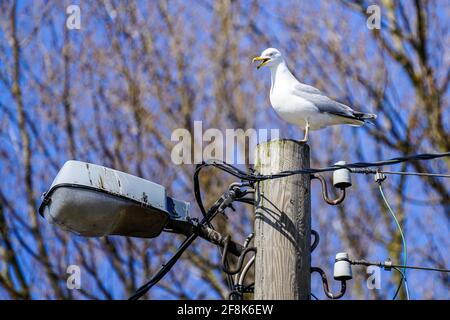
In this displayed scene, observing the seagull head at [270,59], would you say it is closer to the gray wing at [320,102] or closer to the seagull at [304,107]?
the seagull at [304,107]

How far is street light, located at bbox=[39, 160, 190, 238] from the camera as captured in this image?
13.9ft

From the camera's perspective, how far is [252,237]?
445cm

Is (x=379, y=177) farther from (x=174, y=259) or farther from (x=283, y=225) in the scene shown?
(x=174, y=259)

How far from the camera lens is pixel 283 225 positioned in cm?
414

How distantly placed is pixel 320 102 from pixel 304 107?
0.54 ft

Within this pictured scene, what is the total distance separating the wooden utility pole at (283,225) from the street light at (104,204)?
18.5 inches

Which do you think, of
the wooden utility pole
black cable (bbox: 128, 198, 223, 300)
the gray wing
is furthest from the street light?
the gray wing

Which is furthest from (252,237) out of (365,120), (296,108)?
(365,120)

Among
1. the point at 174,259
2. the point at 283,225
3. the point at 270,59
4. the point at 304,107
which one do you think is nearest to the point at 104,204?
the point at 174,259

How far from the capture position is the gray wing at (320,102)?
219 inches

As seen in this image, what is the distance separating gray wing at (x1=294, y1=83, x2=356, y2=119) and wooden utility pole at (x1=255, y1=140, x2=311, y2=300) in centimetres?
132

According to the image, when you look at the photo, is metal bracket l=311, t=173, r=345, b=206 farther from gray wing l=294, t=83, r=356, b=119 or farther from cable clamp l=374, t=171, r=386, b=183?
gray wing l=294, t=83, r=356, b=119

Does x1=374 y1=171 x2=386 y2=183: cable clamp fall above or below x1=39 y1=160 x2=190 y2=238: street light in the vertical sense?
above
